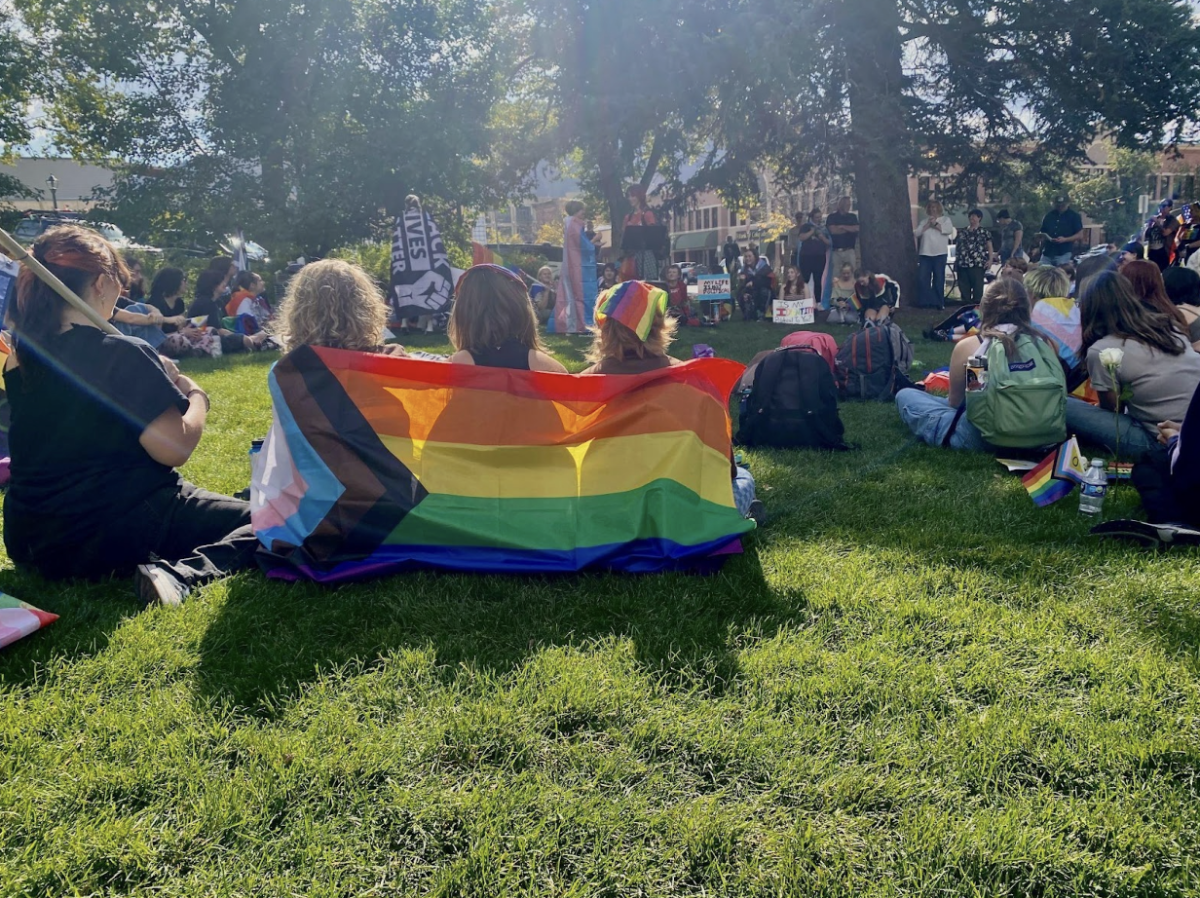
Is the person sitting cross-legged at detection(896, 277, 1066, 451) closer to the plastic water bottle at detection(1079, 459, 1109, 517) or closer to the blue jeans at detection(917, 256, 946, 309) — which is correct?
the plastic water bottle at detection(1079, 459, 1109, 517)

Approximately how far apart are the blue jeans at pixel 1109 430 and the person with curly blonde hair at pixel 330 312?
14.7 feet

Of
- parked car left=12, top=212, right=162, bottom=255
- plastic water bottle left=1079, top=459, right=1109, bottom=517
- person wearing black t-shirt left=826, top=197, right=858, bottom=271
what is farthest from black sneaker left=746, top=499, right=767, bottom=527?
parked car left=12, top=212, right=162, bottom=255

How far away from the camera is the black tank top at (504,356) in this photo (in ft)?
15.0

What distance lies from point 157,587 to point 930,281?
51.4ft

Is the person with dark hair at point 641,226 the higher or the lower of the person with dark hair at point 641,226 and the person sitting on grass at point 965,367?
the higher

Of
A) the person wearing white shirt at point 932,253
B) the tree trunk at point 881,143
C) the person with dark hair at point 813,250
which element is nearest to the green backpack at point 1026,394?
the tree trunk at point 881,143

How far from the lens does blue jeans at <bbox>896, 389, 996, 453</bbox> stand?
21.0ft

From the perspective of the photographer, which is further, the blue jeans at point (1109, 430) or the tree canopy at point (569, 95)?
the tree canopy at point (569, 95)

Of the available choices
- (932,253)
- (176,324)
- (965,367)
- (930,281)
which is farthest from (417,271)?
(965,367)

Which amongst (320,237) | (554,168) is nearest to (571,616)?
(320,237)

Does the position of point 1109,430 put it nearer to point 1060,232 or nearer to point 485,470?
point 485,470

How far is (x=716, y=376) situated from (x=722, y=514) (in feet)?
2.53

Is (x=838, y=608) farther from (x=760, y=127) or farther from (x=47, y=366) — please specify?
(x=760, y=127)

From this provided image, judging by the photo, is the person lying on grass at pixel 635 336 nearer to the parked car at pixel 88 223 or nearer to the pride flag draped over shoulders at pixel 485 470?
the pride flag draped over shoulders at pixel 485 470
